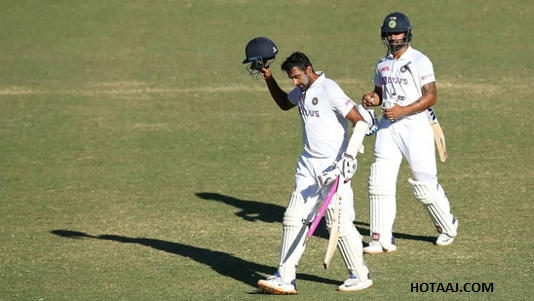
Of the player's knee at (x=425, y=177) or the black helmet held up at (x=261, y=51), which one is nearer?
the black helmet held up at (x=261, y=51)

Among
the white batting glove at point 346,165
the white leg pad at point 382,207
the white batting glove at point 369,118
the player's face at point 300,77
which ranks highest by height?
the player's face at point 300,77

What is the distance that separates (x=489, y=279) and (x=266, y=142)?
6.88m

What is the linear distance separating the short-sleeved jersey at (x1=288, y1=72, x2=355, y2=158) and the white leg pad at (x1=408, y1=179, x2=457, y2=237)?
166 centimetres

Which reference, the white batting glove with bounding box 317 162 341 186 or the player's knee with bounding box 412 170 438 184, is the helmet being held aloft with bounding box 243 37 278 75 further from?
the player's knee with bounding box 412 170 438 184

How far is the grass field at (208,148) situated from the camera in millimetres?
10688

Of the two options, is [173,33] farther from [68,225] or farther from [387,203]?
[387,203]

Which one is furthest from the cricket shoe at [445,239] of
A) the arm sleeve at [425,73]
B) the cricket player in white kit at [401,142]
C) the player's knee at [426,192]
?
the arm sleeve at [425,73]

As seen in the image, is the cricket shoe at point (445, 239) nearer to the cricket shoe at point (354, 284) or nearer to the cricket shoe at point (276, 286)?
the cricket shoe at point (354, 284)

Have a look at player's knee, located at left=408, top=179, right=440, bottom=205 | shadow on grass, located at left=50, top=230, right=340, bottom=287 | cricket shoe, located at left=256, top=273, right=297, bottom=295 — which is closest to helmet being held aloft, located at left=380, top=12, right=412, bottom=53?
player's knee, located at left=408, top=179, right=440, bottom=205

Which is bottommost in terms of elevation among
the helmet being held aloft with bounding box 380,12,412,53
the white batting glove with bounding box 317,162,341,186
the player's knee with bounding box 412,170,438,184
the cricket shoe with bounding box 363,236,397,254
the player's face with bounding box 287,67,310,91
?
the cricket shoe with bounding box 363,236,397,254

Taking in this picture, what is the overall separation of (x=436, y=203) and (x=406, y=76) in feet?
4.42

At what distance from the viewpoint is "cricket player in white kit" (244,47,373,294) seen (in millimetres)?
9672

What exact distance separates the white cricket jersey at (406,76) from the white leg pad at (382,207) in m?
0.81

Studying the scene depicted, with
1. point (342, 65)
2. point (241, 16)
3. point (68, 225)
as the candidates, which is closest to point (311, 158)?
point (68, 225)
